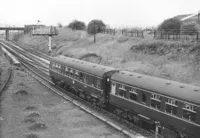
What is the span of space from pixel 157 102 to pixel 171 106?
1.01 metres

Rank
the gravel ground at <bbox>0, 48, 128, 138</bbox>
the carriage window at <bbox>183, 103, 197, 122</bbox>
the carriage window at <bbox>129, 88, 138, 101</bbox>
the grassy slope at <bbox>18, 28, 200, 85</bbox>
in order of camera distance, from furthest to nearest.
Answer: the grassy slope at <bbox>18, 28, 200, 85</bbox>, the carriage window at <bbox>129, 88, 138, 101</bbox>, the gravel ground at <bbox>0, 48, 128, 138</bbox>, the carriage window at <bbox>183, 103, 197, 122</bbox>

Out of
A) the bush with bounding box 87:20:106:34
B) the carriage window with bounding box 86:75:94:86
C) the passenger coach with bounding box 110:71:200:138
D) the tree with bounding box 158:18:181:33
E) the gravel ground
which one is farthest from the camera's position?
the bush with bounding box 87:20:106:34

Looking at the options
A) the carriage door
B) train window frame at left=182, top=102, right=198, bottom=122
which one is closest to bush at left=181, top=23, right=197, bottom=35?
the carriage door

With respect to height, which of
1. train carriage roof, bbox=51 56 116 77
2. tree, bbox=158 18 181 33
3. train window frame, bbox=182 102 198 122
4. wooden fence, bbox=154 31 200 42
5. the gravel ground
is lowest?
the gravel ground

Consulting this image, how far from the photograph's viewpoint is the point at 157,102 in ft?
46.1

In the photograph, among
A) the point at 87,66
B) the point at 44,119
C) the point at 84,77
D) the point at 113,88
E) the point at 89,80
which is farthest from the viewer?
the point at 87,66

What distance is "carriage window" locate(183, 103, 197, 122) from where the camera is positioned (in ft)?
39.0

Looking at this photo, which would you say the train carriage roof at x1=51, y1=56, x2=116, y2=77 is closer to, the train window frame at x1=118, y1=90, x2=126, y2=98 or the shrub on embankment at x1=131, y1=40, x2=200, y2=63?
the train window frame at x1=118, y1=90, x2=126, y2=98

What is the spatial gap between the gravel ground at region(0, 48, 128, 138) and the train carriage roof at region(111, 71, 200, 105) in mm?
3002

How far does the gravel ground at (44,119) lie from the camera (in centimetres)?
1504

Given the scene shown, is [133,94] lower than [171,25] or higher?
lower

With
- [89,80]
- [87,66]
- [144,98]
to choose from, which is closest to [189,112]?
[144,98]

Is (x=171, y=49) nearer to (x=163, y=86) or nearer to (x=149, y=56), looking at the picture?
(x=149, y=56)

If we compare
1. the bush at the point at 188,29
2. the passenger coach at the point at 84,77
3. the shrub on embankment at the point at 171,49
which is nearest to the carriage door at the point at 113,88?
the passenger coach at the point at 84,77
